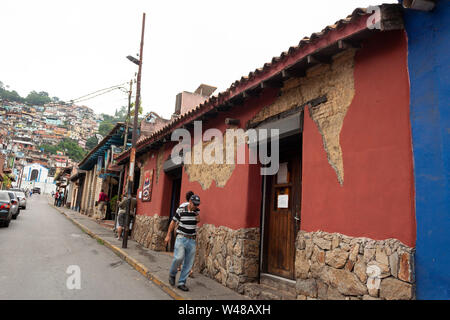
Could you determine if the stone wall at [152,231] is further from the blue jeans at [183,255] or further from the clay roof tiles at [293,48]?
the clay roof tiles at [293,48]

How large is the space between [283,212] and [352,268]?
222 centimetres

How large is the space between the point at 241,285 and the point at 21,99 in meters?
176

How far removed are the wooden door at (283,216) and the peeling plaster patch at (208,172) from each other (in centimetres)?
95

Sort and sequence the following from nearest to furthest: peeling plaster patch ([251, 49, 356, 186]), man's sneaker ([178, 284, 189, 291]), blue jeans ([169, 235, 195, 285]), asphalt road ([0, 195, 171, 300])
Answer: peeling plaster patch ([251, 49, 356, 186]) → asphalt road ([0, 195, 171, 300]) → man's sneaker ([178, 284, 189, 291]) → blue jeans ([169, 235, 195, 285])

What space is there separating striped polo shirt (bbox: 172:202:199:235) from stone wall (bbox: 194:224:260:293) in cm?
77

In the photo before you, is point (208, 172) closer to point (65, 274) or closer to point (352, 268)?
point (65, 274)

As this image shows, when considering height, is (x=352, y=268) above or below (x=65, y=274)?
above

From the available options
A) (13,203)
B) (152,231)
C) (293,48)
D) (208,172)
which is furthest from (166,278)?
(13,203)

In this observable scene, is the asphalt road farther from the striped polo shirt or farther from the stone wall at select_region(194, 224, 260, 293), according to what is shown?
the stone wall at select_region(194, 224, 260, 293)

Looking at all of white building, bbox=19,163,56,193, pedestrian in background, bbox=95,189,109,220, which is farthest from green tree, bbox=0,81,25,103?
pedestrian in background, bbox=95,189,109,220

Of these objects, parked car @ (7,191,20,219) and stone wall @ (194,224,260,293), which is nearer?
stone wall @ (194,224,260,293)

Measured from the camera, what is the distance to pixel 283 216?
19.2 feet

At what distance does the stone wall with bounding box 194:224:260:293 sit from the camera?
5664 mm
